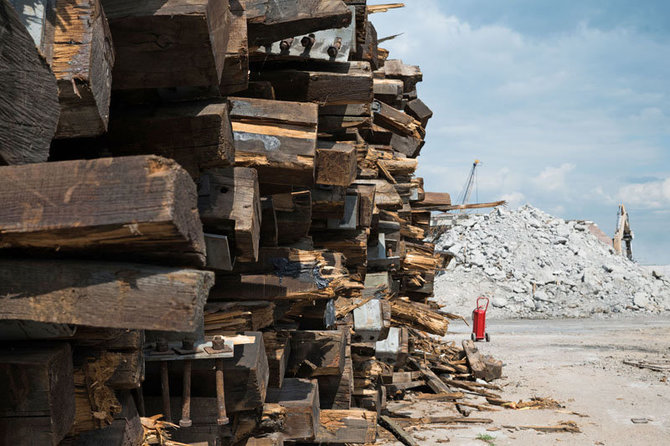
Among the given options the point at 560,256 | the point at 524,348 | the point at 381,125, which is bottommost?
the point at 524,348

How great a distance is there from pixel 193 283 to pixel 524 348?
51.0ft

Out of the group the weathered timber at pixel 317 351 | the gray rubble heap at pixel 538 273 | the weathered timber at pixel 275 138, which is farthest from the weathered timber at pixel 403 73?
the gray rubble heap at pixel 538 273

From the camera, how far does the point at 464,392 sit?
410 inches

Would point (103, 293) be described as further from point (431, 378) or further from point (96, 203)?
point (431, 378)

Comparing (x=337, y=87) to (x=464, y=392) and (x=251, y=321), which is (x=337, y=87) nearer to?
(x=251, y=321)

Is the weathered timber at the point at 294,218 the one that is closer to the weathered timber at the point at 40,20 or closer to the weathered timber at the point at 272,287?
the weathered timber at the point at 272,287

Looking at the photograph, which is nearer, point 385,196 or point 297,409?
point 297,409

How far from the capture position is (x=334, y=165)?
4199 millimetres

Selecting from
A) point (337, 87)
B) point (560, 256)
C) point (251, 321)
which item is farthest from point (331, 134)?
point (560, 256)

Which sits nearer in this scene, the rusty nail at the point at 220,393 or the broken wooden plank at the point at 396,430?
the rusty nail at the point at 220,393

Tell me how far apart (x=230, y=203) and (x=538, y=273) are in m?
29.6

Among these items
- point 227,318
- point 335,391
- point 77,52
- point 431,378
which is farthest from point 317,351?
point 431,378

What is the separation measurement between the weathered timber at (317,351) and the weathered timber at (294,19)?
205cm

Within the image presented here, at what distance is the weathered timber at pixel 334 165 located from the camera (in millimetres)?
4184
